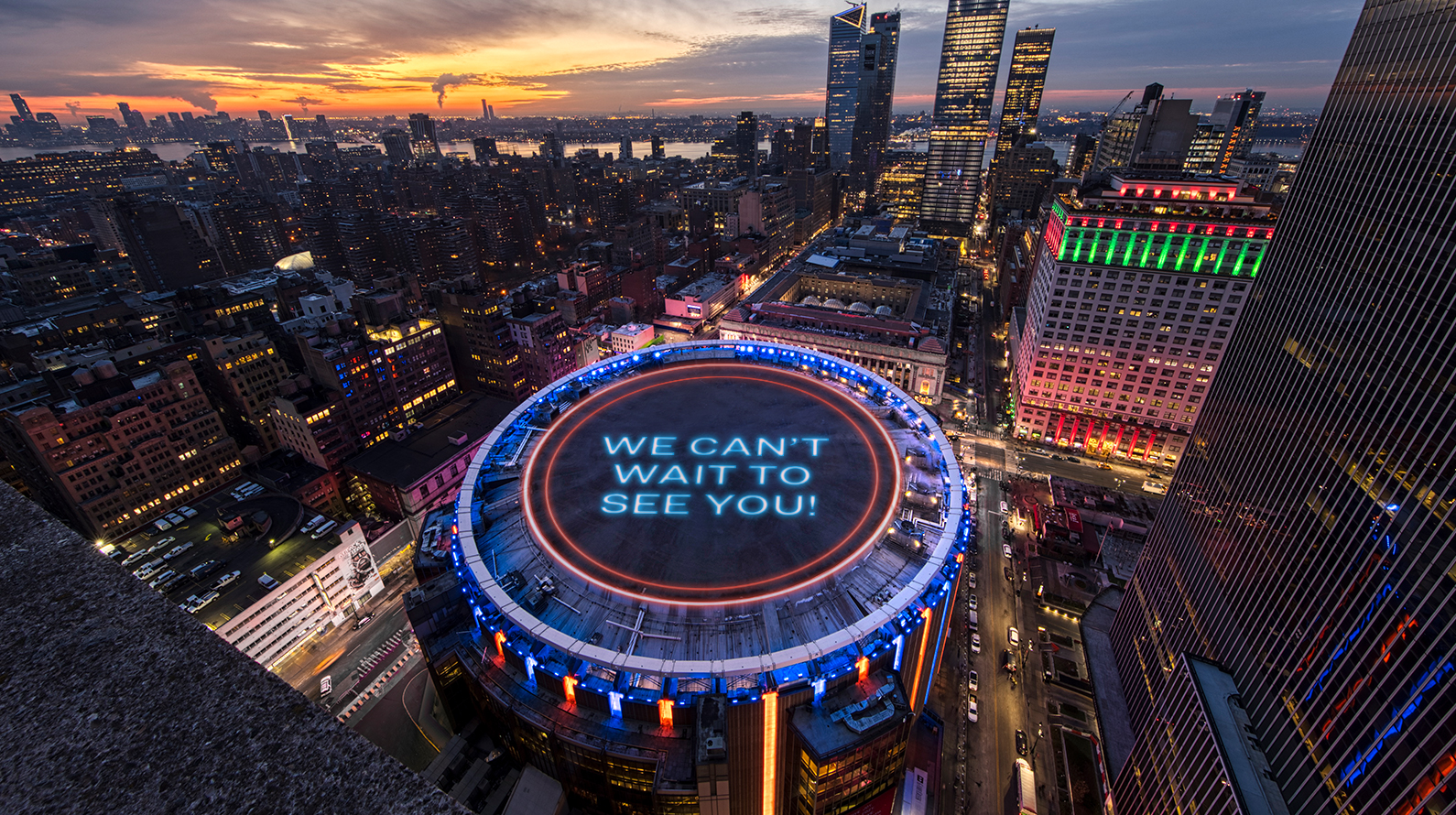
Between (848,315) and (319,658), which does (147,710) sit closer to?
(319,658)

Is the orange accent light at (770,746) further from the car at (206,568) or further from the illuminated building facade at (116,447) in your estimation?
the illuminated building facade at (116,447)

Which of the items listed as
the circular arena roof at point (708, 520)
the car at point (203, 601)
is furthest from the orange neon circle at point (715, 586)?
the car at point (203, 601)

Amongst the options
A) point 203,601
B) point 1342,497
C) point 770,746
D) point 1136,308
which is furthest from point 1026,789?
point 203,601

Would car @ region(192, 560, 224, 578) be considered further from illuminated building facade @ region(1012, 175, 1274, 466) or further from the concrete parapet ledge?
illuminated building facade @ region(1012, 175, 1274, 466)

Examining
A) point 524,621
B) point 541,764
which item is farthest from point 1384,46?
point 541,764

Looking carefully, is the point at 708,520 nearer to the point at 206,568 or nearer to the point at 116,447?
the point at 206,568

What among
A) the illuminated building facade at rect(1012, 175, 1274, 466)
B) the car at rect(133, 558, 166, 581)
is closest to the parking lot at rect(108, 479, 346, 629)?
the car at rect(133, 558, 166, 581)
